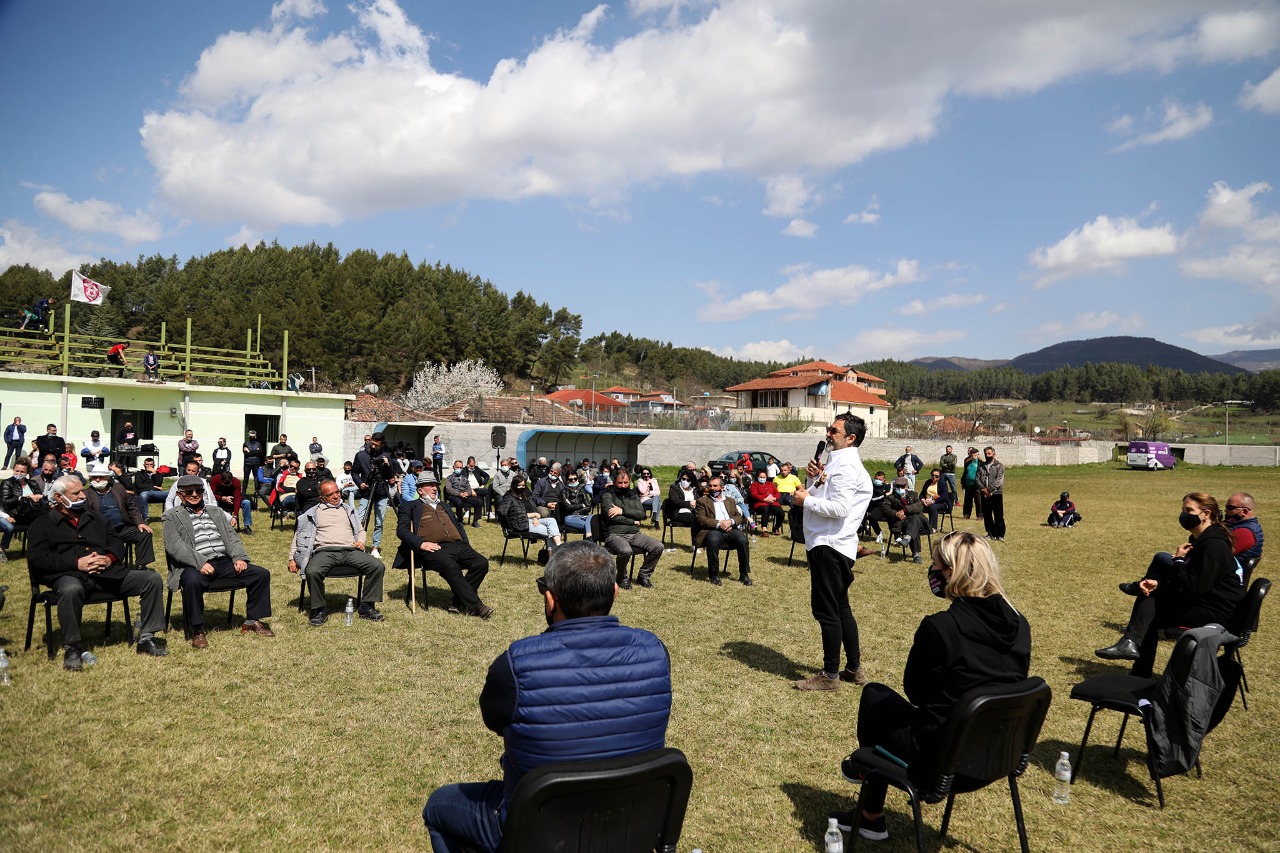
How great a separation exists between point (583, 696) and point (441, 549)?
6.28 metres

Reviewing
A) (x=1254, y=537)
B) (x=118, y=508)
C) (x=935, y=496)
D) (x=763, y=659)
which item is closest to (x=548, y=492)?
(x=118, y=508)

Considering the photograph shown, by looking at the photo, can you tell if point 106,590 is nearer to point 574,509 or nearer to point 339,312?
point 574,509

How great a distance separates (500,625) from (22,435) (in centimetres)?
1784

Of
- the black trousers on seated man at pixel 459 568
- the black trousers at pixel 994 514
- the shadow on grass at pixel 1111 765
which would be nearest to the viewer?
the shadow on grass at pixel 1111 765

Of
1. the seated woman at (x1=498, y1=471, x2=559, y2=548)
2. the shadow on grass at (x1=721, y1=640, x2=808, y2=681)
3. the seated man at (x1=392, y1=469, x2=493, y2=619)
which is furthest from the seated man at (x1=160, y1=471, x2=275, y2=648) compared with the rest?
the shadow on grass at (x1=721, y1=640, x2=808, y2=681)

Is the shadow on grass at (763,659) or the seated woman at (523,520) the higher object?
the seated woman at (523,520)

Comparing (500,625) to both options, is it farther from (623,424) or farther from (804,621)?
(623,424)

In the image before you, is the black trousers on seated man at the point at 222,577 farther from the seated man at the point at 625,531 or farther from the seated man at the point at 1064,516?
the seated man at the point at 1064,516

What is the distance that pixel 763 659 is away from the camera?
6.66 metres

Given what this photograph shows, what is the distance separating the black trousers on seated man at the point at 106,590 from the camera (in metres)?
5.80

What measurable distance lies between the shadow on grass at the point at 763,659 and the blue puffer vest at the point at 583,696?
3.96 meters

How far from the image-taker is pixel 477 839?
2.48 m

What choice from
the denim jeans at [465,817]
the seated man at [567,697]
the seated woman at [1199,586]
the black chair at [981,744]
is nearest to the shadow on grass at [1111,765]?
the seated woman at [1199,586]

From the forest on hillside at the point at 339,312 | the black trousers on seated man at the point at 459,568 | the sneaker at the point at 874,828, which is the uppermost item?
the forest on hillside at the point at 339,312
